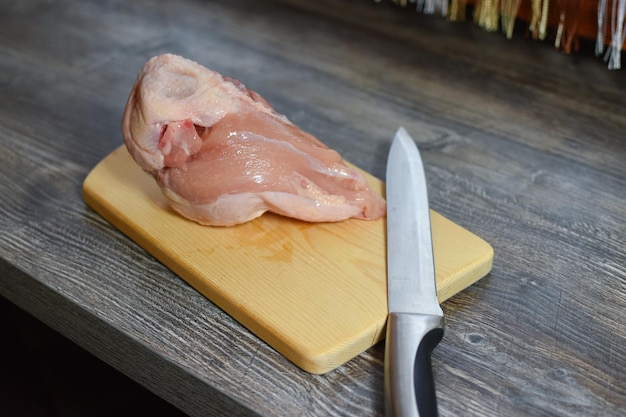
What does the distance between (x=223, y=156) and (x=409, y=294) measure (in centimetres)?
28

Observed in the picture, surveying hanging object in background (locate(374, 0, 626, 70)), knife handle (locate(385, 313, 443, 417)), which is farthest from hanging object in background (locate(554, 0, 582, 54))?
knife handle (locate(385, 313, 443, 417))

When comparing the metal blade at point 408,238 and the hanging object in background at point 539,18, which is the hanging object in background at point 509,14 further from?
the metal blade at point 408,238

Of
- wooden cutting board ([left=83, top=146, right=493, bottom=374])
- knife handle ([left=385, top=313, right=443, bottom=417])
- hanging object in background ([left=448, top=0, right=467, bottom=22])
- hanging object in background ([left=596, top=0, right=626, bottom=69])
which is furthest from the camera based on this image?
hanging object in background ([left=448, top=0, right=467, bottom=22])

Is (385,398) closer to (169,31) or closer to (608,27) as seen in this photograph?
(608,27)

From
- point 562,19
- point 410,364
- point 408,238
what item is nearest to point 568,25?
point 562,19

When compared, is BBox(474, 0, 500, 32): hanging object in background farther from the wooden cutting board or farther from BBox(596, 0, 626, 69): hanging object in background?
the wooden cutting board

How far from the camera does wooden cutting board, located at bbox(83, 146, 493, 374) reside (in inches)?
34.3

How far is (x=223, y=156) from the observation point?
977mm

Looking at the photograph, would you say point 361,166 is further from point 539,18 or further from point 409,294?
point 539,18

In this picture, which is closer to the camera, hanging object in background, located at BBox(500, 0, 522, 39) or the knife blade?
the knife blade

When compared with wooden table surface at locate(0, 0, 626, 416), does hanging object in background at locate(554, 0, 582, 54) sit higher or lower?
higher

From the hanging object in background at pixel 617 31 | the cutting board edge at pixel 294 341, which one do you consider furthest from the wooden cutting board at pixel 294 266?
the hanging object in background at pixel 617 31

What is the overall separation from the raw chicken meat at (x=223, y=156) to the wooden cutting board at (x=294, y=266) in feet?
0.09

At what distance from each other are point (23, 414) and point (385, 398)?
77cm
